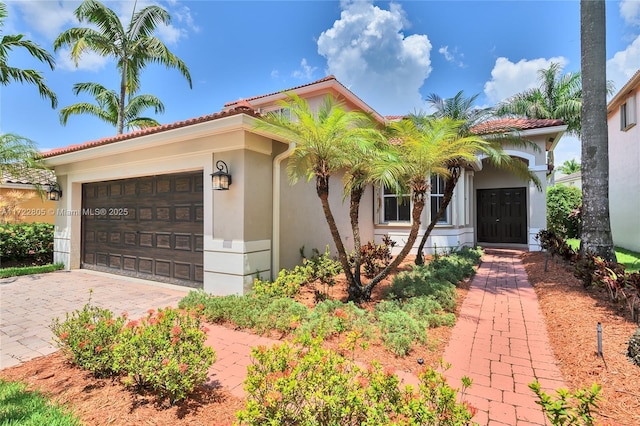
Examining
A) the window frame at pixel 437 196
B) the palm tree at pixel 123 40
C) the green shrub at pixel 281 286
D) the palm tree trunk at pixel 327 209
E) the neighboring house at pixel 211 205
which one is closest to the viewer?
the palm tree trunk at pixel 327 209

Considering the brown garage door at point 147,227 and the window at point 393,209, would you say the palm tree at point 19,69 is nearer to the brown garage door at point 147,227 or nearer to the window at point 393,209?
the brown garage door at point 147,227

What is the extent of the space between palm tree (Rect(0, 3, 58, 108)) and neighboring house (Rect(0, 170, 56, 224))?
9.83ft

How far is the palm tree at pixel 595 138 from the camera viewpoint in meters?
7.12

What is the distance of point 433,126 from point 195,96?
1423 centimetres

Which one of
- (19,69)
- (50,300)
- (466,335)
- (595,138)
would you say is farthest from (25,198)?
(595,138)

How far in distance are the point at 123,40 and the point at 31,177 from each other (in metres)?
7.92

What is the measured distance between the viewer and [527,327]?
4848 millimetres

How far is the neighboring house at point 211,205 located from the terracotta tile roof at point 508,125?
0.07 m

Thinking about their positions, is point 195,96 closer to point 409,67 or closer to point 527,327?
point 409,67

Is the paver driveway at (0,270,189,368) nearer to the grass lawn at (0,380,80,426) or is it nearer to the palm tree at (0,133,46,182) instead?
the grass lawn at (0,380,80,426)

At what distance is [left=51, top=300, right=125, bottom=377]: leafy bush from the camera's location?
10.9ft

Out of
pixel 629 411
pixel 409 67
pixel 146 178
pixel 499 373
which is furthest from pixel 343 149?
pixel 409 67

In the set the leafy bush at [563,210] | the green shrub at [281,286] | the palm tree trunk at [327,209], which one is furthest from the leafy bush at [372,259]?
the leafy bush at [563,210]

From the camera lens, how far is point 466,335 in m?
4.56
